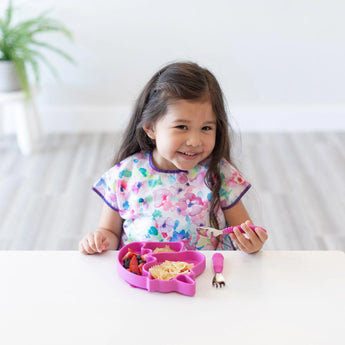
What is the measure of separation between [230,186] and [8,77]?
215 centimetres

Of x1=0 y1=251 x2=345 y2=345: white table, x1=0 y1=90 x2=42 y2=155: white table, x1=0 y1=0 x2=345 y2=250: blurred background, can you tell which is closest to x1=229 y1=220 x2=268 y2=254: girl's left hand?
x1=0 y1=251 x2=345 y2=345: white table

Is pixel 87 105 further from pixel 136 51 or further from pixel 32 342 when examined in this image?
pixel 32 342

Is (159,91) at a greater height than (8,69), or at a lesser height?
greater

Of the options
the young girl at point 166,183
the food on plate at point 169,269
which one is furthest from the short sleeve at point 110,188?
the food on plate at point 169,269

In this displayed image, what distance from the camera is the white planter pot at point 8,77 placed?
3196mm

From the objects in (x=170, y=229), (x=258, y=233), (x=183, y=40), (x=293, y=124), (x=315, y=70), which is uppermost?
(x=258, y=233)

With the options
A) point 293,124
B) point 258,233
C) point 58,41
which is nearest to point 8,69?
point 58,41

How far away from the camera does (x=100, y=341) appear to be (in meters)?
0.92

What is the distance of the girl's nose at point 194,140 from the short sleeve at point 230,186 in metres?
0.20

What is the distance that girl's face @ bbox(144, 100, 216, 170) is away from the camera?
130 centimetres

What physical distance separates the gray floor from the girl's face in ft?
2.82

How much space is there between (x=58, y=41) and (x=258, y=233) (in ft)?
8.87

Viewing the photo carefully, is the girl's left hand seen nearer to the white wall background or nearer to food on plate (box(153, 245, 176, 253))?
food on plate (box(153, 245, 176, 253))

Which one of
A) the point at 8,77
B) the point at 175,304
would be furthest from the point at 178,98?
the point at 8,77
